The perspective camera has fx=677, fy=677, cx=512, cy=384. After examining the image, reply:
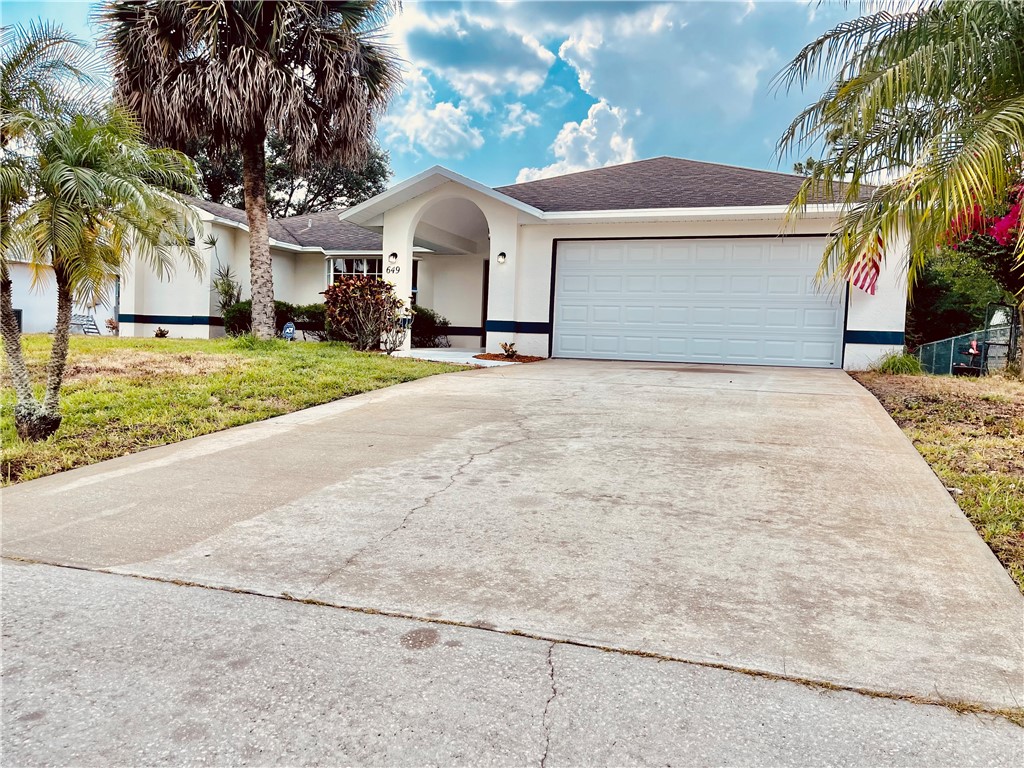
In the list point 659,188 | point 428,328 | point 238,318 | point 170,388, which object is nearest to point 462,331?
point 428,328

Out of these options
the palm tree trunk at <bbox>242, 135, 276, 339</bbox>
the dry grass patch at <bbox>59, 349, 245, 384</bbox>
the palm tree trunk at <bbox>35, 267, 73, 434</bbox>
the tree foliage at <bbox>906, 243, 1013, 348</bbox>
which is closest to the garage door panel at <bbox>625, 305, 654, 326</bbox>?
the palm tree trunk at <bbox>242, 135, 276, 339</bbox>

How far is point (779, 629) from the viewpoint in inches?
103

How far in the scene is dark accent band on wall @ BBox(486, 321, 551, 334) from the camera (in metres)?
14.9

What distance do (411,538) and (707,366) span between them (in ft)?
34.2

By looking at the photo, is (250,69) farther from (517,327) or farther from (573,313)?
(573,313)

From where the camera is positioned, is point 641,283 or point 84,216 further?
point 641,283

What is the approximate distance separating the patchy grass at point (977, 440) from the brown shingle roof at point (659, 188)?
4961 mm

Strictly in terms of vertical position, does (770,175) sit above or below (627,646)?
above

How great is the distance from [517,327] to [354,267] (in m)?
7.39

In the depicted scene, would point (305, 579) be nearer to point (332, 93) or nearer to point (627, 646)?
point (627, 646)

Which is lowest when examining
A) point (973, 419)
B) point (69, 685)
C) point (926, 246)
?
point (69, 685)

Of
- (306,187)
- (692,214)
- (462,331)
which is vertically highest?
(306,187)

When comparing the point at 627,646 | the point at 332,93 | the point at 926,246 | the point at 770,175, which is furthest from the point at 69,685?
the point at 770,175

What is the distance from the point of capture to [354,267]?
66.3 feet
